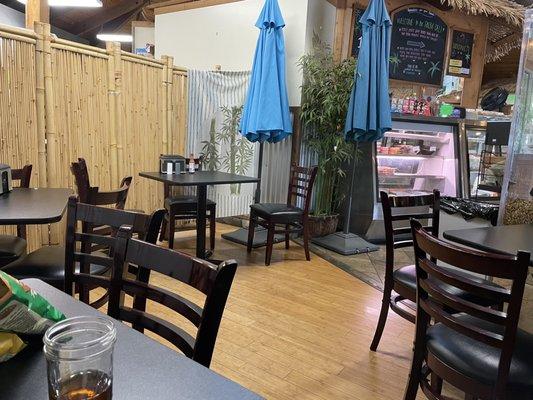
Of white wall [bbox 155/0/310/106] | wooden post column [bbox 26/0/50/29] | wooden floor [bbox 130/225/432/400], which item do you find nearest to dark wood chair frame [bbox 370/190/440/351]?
wooden floor [bbox 130/225/432/400]

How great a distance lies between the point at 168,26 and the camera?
5.83m

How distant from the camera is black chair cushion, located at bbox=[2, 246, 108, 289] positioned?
1.90 m

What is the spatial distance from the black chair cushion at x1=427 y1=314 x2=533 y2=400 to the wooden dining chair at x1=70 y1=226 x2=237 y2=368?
894 mm

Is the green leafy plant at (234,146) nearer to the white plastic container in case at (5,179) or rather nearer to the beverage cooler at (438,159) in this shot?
the beverage cooler at (438,159)

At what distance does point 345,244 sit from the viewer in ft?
14.4

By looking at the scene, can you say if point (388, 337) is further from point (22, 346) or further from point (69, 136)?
point (69, 136)

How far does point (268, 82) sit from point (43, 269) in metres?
2.96

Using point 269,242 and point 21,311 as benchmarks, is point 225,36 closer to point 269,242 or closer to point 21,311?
point 269,242

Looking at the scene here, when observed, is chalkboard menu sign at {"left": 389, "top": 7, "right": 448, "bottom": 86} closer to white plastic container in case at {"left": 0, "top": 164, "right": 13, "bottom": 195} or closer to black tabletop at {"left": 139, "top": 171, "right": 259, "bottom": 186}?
black tabletop at {"left": 139, "top": 171, "right": 259, "bottom": 186}

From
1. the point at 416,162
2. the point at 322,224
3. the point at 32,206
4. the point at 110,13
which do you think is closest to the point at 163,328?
the point at 32,206

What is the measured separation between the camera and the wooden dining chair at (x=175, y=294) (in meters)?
0.91

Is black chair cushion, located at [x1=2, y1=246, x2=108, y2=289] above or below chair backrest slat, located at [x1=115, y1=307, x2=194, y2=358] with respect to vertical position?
below

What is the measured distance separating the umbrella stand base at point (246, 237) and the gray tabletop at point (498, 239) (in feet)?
8.94

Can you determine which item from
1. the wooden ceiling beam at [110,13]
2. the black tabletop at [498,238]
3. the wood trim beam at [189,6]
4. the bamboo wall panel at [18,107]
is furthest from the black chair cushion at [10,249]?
the wooden ceiling beam at [110,13]
